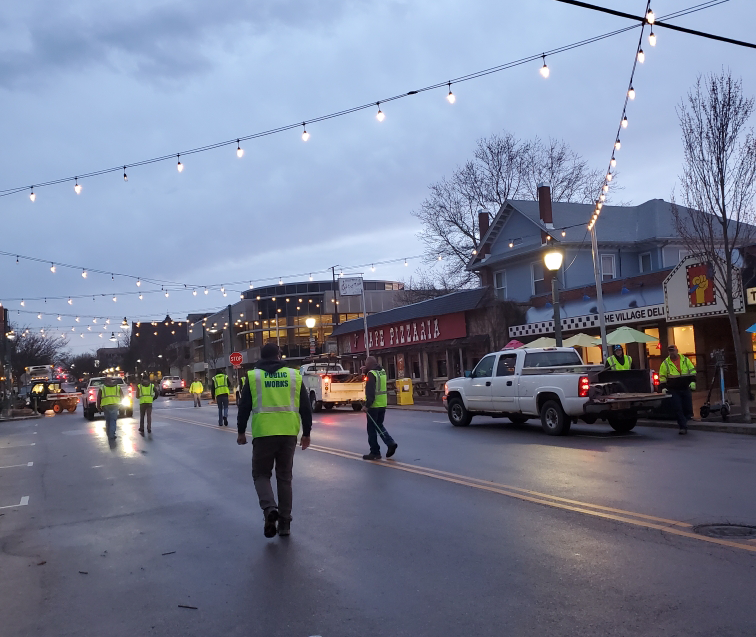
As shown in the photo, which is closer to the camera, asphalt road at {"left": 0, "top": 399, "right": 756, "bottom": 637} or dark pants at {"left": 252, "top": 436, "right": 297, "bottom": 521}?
asphalt road at {"left": 0, "top": 399, "right": 756, "bottom": 637}

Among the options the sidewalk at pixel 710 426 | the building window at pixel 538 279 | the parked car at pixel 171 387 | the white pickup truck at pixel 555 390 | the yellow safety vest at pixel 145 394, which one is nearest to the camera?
the white pickup truck at pixel 555 390

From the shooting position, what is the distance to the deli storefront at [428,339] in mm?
35000

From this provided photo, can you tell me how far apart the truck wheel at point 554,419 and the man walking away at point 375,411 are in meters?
4.37

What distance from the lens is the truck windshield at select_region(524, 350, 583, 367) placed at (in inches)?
655

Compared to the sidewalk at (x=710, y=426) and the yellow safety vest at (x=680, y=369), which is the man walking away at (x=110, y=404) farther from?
the yellow safety vest at (x=680, y=369)

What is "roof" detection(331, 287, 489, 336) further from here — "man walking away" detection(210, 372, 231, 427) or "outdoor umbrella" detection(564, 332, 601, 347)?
"man walking away" detection(210, 372, 231, 427)

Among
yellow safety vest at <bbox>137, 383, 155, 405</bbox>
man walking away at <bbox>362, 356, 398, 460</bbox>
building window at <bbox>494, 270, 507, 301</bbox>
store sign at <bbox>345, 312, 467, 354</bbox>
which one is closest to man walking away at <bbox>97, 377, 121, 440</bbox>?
yellow safety vest at <bbox>137, 383, 155, 405</bbox>

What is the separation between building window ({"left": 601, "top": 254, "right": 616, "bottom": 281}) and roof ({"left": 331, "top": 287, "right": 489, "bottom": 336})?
525 centimetres

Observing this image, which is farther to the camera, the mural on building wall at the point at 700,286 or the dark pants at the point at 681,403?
the mural on building wall at the point at 700,286

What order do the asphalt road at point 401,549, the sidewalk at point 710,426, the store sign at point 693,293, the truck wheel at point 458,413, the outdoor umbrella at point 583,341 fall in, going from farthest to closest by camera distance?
1. the outdoor umbrella at point 583,341
2. the store sign at point 693,293
3. the truck wheel at point 458,413
4. the sidewalk at point 710,426
5. the asphalt road at point 401,549

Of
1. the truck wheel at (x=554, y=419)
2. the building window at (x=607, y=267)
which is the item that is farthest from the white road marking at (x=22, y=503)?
the building window at (x=607, y=267)

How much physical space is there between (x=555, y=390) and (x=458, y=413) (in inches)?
157

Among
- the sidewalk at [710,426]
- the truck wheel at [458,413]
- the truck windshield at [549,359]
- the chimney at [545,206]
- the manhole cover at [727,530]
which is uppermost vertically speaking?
the chimney at [545,206]

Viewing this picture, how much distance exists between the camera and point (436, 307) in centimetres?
3722
